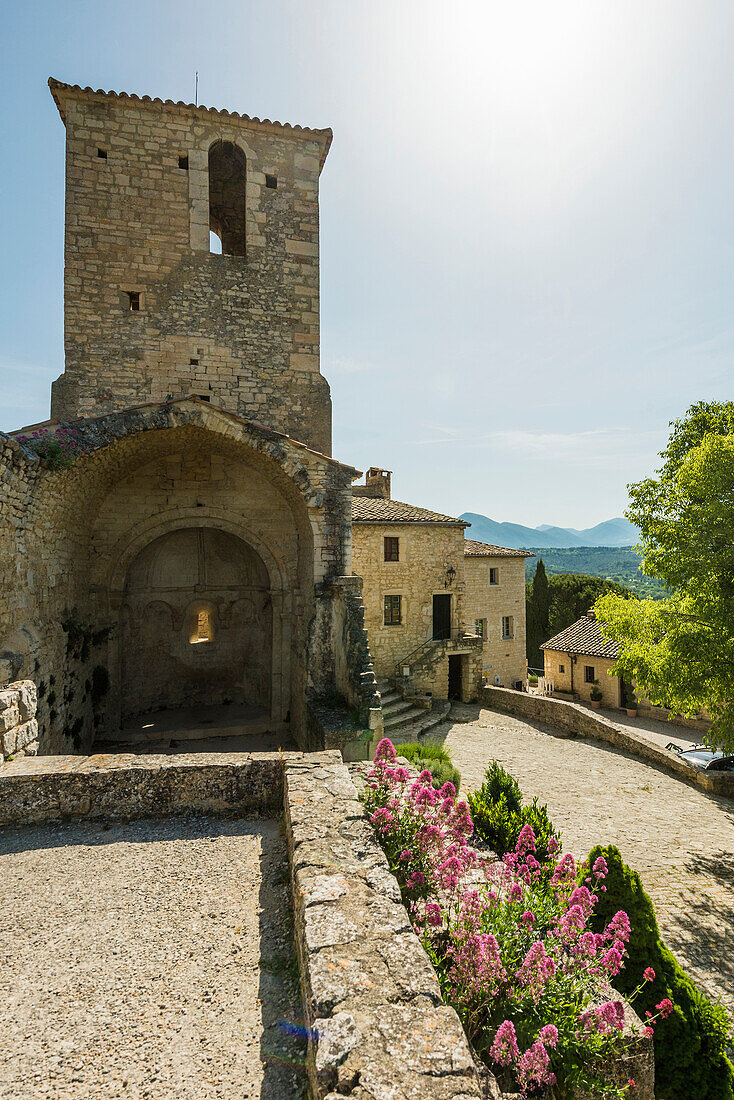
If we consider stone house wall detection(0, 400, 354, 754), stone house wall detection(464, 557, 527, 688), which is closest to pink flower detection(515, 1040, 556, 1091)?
stone house wall detection(0, 400, 354, 754)

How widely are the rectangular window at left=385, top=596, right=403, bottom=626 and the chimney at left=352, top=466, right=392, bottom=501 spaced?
596cm

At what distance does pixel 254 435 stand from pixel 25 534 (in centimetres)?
411

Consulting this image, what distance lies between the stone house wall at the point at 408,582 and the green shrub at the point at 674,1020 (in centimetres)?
1506

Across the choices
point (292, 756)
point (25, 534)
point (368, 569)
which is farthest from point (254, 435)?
point (368, 569)

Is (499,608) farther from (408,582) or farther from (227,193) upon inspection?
(227,193)

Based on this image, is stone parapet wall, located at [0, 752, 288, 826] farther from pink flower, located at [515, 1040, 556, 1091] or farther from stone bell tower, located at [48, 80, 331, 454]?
stone bell tower, located at [48, 80, 331, 454]

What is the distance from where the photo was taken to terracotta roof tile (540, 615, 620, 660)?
83.4ft

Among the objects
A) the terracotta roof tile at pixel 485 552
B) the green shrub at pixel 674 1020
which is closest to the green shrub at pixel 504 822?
the green shrub at pixel 674 1020

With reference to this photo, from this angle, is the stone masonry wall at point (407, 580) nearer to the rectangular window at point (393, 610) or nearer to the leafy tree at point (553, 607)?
the rectangular window at point (393, 610)

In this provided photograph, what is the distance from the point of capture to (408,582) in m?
20.8

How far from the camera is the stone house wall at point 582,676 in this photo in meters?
25.0

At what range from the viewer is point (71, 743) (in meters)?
9.29

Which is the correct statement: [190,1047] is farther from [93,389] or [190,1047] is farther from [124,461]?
[93,389]

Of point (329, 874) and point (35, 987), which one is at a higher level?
point (329, 874)
